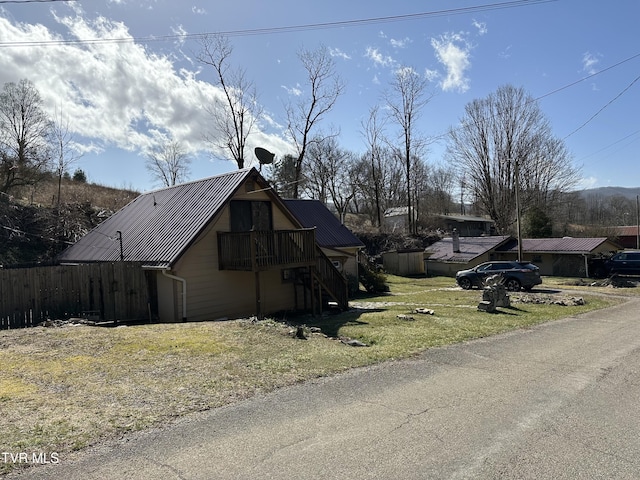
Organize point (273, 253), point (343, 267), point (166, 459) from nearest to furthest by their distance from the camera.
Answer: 1. point (166, 459)
2. point (273, 253)
3. point (343, 267)

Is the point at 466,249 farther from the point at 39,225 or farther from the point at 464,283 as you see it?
the point at 39,225

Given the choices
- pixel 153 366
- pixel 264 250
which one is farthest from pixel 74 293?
pixel 153 366

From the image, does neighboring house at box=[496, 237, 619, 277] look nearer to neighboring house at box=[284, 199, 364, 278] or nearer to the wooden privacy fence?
neighboring house at box=[284, 199, 364, 278]

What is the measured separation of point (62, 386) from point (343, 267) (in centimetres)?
2004

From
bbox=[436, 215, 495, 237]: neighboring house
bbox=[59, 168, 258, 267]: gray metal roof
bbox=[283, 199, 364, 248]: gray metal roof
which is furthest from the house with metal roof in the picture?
bbox=[59, 168, 258, 267]: gray metal roof

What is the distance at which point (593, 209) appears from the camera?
274ft

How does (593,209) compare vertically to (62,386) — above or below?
above

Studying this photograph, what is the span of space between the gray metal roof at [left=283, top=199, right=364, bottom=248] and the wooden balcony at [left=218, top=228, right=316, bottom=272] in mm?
8452

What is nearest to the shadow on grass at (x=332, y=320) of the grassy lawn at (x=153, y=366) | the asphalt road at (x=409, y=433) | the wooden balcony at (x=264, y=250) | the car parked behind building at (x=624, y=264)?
the grassy lawn at (x=153, y=366)

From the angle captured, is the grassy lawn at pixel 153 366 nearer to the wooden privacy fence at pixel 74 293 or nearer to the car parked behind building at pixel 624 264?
the wooden privacy fence at pixel 74 293

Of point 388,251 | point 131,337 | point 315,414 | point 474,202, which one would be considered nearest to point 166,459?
point 315,414

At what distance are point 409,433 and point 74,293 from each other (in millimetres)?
11600

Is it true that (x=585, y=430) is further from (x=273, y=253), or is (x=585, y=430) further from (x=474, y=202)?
(x=474, y=202)

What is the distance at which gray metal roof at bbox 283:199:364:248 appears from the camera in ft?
82.7
